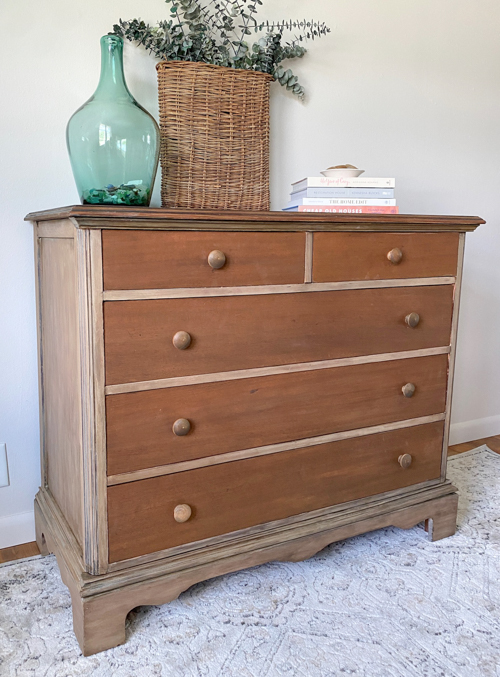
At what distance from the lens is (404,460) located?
1.60 metres

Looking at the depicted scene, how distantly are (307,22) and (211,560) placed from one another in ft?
5.36

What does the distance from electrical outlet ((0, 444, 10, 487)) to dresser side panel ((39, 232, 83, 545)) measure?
113 millimetres

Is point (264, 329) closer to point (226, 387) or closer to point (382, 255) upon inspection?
point (226, 387)

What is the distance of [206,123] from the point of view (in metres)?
1.54

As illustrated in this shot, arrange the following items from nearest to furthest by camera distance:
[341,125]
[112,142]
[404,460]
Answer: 1. [112,142]
2. [404,460]
3. [341,125]

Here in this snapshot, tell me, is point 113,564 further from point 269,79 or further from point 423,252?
point 269,79

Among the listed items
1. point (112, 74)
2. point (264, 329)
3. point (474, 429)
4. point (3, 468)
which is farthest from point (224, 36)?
point (474, 429)

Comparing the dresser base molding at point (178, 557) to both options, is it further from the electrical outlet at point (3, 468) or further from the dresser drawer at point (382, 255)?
the dresser drawer at point (382, 255)

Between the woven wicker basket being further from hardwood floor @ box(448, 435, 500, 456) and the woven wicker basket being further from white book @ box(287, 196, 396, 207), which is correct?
hardwood floor @ box(448, 435, 500, 456)

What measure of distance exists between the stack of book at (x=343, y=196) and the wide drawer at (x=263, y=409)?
0.42 metres

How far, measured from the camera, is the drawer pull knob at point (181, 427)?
4.13 feet

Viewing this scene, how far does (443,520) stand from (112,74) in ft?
5.03

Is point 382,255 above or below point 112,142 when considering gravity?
below

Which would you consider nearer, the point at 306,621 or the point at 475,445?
the point at 306,621
